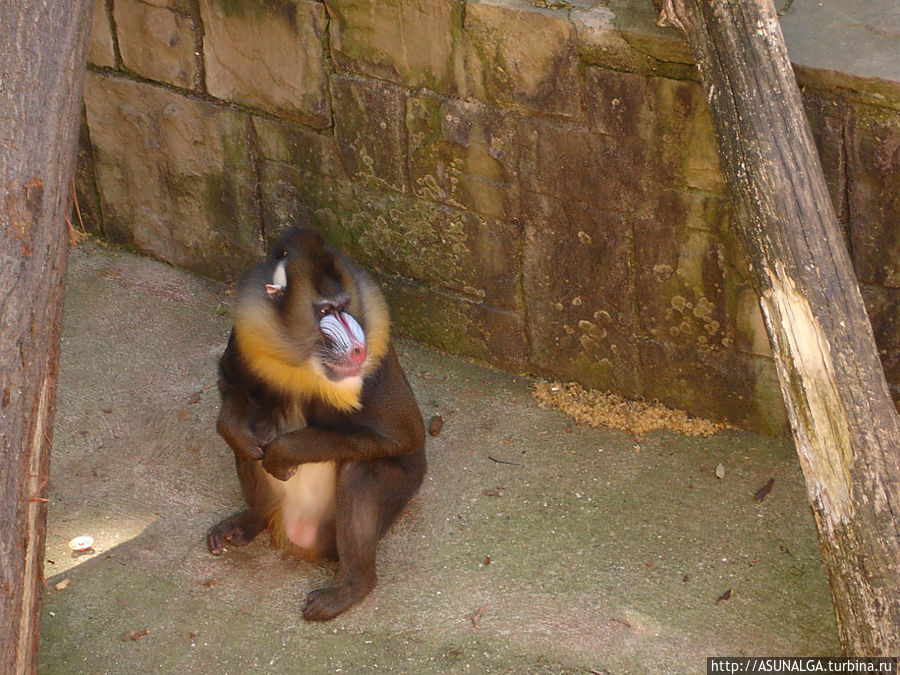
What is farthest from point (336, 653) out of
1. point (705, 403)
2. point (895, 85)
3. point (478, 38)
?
point (895, 85)

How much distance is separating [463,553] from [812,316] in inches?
57.1

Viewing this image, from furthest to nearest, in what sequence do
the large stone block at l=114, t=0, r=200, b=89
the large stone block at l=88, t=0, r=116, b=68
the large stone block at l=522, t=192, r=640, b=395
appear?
1. the large stone block at l=88, t=0, r=116, b=68
2. the large stone block at l=114, t=0, r=200, b=89
3. the large stone block at l=522, t=192, r=640, b=395

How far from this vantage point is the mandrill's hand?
358 centimetres

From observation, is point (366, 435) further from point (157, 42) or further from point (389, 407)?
point (157, 42)

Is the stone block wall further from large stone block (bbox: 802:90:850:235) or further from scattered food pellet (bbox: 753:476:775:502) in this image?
scattered food pellet (bbox: 753:476:775:502)

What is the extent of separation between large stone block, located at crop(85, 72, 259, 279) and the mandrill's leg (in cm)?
178

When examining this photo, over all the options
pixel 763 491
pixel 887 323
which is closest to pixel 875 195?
pixel 887 323

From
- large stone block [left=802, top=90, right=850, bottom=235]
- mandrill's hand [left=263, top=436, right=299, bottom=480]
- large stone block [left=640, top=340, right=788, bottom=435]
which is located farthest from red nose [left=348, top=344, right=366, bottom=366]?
large stone block [left=802, top=90, right=850, bottom=235]

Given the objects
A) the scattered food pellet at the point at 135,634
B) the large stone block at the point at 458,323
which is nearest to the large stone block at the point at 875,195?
the large stone block at the point at 458,323

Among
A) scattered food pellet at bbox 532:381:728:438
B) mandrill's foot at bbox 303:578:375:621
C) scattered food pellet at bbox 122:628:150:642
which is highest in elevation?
scattered food pellet at bbox 532:381:728:438

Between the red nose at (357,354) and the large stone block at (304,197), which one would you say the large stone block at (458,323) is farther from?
the red nose at (357,354)

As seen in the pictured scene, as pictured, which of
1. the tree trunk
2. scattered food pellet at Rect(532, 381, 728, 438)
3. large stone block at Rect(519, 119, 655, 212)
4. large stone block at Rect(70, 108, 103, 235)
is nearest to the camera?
the tree trunk

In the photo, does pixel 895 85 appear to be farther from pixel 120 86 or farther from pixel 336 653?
pixel 120 86

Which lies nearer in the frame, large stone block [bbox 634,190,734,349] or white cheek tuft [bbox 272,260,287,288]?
white cheek tuft [bbox 272,260,287,288]
